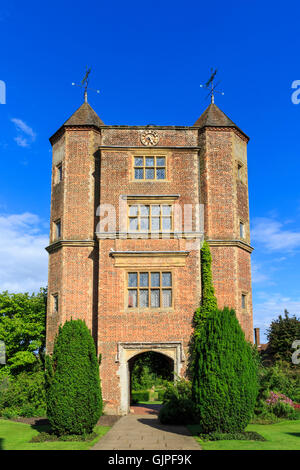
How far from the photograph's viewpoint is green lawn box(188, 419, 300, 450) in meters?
11.2

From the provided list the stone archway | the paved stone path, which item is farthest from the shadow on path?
the stone archway

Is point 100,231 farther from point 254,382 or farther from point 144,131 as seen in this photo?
point 254,382

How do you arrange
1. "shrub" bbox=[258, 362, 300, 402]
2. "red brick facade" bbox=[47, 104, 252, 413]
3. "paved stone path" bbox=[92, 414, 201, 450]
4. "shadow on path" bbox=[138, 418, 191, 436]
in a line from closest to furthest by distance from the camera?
"paved stone path" bbox=[92, 414, 201, 450] → "shadow on path" bbox=[138, 418, 191, 436] → "shrub" bbox=[258, 362, 300, 402] → "red brick facade" bbox=[47, 104, 252, 413]

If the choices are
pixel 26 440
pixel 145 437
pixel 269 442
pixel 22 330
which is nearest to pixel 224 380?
pixel 269 442

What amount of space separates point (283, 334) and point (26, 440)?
22.1 metres

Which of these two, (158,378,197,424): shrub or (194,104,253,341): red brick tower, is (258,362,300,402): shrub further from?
(158,378,197,424): shrub

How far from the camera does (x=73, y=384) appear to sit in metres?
12.9

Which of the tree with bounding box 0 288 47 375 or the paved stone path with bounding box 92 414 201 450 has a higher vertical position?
the tree with bounding box 0 288 47 375

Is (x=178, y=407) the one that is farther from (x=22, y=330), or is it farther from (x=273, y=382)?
(x=22, y=330)

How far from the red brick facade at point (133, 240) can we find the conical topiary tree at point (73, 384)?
5.53 m

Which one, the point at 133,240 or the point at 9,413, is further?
the point at 133,240

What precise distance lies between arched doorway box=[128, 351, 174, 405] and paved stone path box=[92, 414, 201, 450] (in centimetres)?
345

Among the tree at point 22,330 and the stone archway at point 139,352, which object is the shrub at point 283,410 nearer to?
the stone archway at point 139,352
